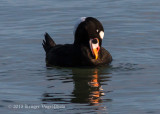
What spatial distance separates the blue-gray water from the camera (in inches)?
421

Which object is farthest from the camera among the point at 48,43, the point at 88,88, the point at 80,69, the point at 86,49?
the point at 48,43

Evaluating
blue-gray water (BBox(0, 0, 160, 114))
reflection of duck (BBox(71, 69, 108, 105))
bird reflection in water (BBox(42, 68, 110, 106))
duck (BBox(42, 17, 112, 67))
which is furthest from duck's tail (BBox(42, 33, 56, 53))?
reflection of duck (BBox(71, 69, 108, 105))

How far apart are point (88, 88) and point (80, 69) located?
1891 millimetres

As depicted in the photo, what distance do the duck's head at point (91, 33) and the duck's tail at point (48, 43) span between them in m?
1.57

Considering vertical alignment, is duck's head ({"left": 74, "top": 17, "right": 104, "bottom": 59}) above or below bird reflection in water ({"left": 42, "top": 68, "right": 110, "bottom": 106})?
above

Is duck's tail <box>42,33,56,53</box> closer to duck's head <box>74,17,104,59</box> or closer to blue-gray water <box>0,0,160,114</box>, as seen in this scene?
blue-gray water <box>0,0,160,114</box>

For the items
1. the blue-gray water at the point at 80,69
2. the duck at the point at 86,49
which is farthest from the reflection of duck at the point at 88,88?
the duck at the point at 86,49

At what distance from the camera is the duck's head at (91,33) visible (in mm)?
13867

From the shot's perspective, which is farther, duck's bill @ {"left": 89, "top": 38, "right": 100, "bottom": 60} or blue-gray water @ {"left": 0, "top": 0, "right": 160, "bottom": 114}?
duck's bill @ {"left": 89, "top": 38, "right": 100, "bottom": 60}

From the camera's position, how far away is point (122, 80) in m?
12.5

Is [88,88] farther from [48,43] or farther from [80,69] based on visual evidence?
[48,43]

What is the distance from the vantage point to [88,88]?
12000 mm

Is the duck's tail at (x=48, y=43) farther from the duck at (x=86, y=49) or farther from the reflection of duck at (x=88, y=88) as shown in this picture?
the reflection of duck at (x=88, y=88)

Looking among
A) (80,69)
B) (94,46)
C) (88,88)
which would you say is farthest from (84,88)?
(94,46)
